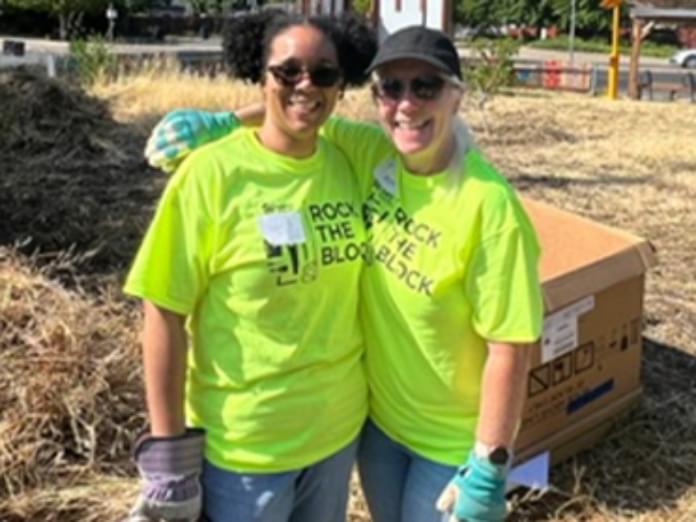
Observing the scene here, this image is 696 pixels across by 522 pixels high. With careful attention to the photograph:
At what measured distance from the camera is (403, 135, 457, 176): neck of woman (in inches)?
75.6

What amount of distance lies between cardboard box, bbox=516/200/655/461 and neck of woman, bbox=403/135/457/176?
1.27 m

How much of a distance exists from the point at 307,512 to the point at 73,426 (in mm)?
1409

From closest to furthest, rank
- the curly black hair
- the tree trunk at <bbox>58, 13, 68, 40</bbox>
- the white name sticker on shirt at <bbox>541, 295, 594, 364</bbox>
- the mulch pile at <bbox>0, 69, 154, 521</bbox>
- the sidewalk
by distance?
the curly black hair → the mulch pile at <bbox>0, 69, 154, 521</bbox> → the white name sticker on shirt at <bbox>541, 295, 594, 364</bbox> → the sidewalk → the tree trunk at <bbox>58, 13, 68, 40</bbox>

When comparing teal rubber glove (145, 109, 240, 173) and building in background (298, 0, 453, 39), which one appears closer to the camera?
teal rubber glove (145, 109, 240, 173)

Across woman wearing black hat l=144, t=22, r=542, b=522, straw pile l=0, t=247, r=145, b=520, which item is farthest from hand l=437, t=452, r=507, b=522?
straw pile l=0, t=247, r=145, b=520

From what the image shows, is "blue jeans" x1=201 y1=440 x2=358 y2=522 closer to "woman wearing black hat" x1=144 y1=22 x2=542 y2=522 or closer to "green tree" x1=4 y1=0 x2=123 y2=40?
"woman wearing black hat" x1=144 y1=22 x2=542 y2=522

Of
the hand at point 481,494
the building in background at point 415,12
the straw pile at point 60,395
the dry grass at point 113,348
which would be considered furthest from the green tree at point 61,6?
the hand at point 481,494

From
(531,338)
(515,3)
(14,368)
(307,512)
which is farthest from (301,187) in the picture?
(515,3)

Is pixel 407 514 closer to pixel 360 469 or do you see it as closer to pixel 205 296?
pixel 360 469

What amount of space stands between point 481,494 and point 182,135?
93 centimetres

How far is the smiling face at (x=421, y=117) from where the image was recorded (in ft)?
6.21

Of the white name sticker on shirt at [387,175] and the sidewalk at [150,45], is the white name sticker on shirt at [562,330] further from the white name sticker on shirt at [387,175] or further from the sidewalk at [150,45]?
the sidewalk at [150,45]

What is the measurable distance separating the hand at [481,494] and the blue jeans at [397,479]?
0.10m

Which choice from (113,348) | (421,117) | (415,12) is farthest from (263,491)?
(415,12)
